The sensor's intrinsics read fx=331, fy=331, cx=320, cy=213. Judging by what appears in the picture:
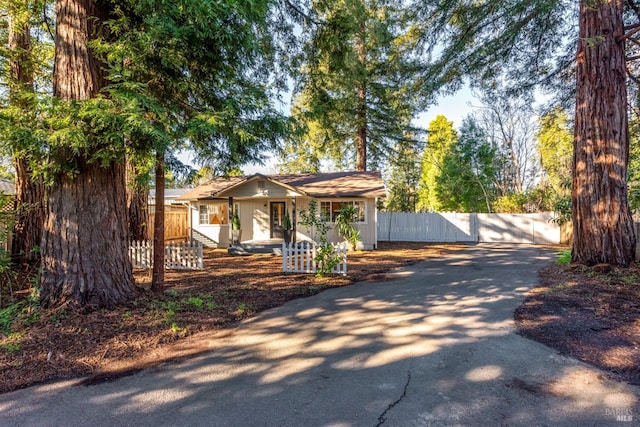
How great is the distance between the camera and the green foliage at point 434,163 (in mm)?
25125

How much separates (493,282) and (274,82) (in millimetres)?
6638

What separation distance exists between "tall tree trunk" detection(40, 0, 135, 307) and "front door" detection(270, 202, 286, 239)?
10.6 m

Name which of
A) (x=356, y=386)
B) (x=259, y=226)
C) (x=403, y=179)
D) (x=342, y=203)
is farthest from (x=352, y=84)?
(x=403, y=179)

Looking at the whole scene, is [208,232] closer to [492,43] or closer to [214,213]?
[214,213]

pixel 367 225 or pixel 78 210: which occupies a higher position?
pixel 78 210

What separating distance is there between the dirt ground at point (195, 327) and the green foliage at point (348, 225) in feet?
20.8

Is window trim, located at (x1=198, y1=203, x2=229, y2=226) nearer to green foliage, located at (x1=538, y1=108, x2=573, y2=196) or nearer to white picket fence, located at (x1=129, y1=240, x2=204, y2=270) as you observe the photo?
white picket fence, located at (x1=129, y1=240, x2=204, y2=270)

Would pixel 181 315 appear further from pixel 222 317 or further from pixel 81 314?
pixel 81 314

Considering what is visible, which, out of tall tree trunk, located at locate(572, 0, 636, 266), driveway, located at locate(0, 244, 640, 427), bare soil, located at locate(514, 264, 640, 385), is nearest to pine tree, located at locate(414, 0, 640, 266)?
tall tree trunk, located at locate(572, 0, 636, 266)

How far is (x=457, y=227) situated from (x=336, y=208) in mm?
7820

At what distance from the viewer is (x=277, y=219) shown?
610 inches

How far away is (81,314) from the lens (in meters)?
4.45

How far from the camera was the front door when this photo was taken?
15.4m

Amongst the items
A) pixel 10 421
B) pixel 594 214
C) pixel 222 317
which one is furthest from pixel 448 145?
pixel 10 421
